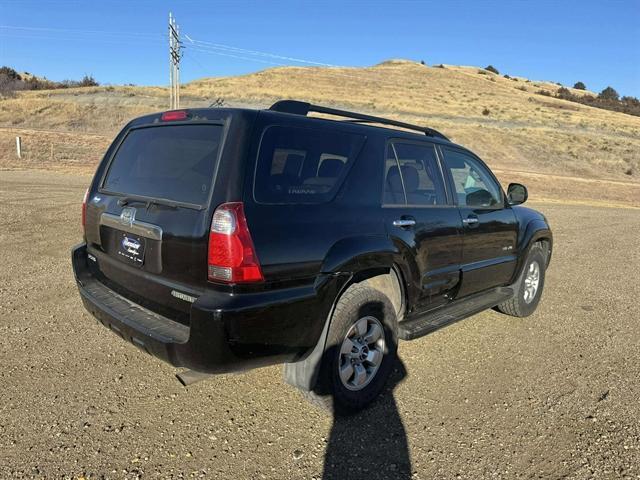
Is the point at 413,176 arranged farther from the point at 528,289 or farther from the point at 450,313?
the point at 528,289

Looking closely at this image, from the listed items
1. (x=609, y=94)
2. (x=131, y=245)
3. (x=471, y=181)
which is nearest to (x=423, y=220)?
(x=471, y=181)

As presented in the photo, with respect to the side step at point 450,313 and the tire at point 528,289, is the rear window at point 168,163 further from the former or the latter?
the tire at point 528,289

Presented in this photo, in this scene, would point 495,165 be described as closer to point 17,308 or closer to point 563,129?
point 563,129

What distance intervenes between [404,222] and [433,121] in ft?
129

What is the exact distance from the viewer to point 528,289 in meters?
5.15

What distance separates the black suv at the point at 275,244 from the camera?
2.50 metres

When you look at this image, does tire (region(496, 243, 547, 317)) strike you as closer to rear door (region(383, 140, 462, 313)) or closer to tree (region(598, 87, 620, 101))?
rear door (region(383, 140, 462, 313))

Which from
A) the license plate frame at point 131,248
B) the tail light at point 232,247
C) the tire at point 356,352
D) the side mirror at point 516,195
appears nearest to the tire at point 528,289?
the side mirror at point 516,195

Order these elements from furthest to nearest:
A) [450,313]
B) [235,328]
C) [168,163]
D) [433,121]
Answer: [433,121] < [450,313] < [168,163] < [235,328]

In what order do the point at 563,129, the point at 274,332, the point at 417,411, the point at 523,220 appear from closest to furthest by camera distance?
the point at 274,332 < the point at 417,411 < the point at 523,220 < the point at 563,129

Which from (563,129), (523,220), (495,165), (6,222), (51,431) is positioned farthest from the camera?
(563,129)

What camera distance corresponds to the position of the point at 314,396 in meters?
3.00

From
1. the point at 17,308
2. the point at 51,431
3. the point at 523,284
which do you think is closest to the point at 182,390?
the point at 51,431

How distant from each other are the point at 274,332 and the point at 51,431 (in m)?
1.47
